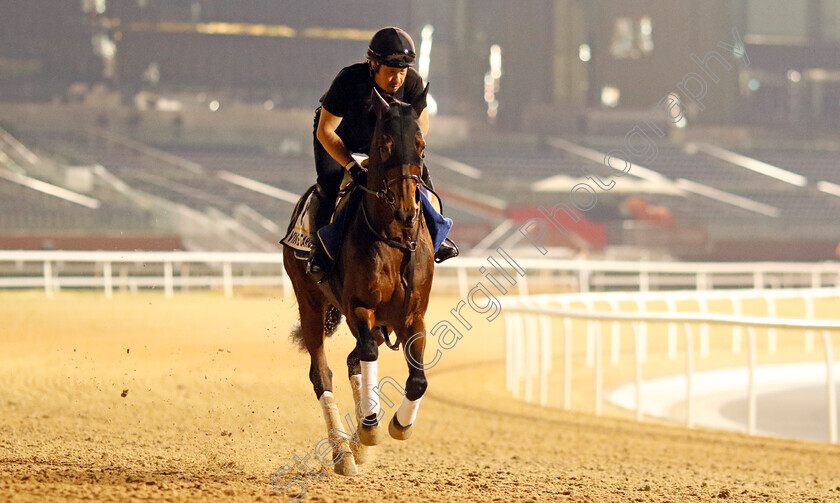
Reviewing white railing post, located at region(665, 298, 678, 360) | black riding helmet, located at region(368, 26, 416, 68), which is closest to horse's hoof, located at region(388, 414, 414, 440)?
black riding helmet, located at region(368, 26, 416, 68)

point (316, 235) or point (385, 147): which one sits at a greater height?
point (385, 147)

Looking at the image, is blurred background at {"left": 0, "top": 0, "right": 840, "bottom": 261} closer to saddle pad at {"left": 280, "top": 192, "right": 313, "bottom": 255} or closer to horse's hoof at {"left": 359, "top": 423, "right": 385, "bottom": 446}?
saddle pad at {"left": 280, "top": 192, "right": 313, "bottom": 255}

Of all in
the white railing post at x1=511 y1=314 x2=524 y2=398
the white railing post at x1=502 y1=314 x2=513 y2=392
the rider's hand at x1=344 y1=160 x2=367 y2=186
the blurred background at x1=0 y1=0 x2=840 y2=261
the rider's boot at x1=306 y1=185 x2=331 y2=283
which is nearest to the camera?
the rider's hand at x1=344 y1=160 x2=367 y2=186

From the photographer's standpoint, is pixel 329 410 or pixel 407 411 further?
pixel 329 410

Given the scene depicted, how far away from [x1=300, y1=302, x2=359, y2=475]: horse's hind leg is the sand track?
0.36 feet

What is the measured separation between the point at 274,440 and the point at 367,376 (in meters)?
2.73

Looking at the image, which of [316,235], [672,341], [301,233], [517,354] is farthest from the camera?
[672,341]

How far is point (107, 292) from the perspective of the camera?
15.4m

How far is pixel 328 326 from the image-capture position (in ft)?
16.9

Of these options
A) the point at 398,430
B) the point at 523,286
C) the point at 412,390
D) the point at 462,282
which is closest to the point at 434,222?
the point at 412,390

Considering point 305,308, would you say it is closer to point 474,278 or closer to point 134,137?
point 474,278

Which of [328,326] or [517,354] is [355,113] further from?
[517,354]

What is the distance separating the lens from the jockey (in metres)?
4.05

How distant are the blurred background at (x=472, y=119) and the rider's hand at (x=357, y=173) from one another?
17610 millimetres
